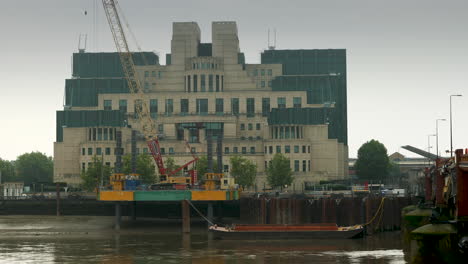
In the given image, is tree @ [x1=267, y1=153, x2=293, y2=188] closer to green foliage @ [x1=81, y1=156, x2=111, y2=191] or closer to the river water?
green foliage @ [x1=81, y1=156, x2=111, y2=191]

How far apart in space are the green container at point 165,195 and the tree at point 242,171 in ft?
210

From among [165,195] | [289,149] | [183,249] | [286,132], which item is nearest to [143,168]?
[289,149]

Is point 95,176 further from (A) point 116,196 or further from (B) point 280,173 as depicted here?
(A) point 116,196

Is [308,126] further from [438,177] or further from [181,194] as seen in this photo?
[438,177]

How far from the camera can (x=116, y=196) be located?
358 ft

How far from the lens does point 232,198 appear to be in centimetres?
11238

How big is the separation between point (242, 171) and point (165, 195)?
216ft

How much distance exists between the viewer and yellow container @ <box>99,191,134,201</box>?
109 m

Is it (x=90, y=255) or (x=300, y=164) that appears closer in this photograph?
(x=90, y=255)

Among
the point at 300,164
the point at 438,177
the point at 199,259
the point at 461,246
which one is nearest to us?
the point at 461,246

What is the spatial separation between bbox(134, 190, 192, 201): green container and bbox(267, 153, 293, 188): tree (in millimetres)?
71576

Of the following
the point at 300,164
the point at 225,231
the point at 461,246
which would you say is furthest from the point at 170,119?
the point at 461,246

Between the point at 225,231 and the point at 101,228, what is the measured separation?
29.3 meters

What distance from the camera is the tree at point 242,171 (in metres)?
172
